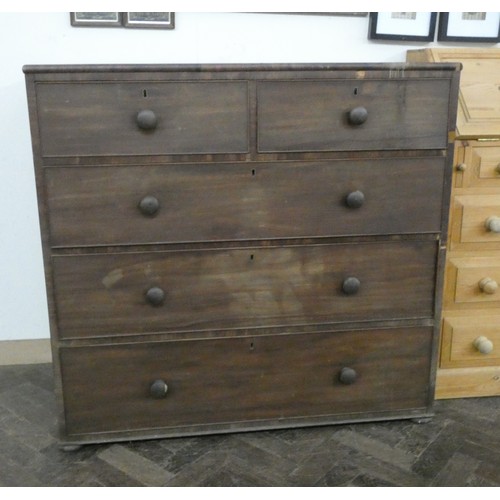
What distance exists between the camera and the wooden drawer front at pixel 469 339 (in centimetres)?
206

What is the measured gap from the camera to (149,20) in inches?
83.0

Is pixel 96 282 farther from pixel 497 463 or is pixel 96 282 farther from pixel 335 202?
pixel 497 463

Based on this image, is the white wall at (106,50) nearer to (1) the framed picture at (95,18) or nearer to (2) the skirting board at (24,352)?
(1) the framed picture at (95,18)

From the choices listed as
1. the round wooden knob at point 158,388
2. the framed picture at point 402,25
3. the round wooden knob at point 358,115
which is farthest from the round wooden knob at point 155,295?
the framed picture at point 402,25

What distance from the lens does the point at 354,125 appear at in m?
1.69

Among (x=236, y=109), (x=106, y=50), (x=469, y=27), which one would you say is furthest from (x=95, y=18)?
(x=469, y=27)

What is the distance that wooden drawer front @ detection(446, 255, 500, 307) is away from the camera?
6.62 ft

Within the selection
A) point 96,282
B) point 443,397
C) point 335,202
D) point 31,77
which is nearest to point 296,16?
point 335,202

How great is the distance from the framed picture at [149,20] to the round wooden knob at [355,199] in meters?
1.01

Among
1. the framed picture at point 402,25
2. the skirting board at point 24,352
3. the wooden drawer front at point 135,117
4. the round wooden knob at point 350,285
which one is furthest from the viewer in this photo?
the skirting board at point 24,352

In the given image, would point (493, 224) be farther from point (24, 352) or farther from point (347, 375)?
point (24, 352)

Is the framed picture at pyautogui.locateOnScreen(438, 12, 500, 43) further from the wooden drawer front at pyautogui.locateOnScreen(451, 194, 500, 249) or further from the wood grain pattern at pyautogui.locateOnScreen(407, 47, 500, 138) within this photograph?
the wooden drawer front at pyautogui.locateOnScreen(451, 194, 500, 249)

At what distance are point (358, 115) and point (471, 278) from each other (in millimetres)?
805

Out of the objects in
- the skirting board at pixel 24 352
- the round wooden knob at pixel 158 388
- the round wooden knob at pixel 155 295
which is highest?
the round wooden knob at pixel 155 295
